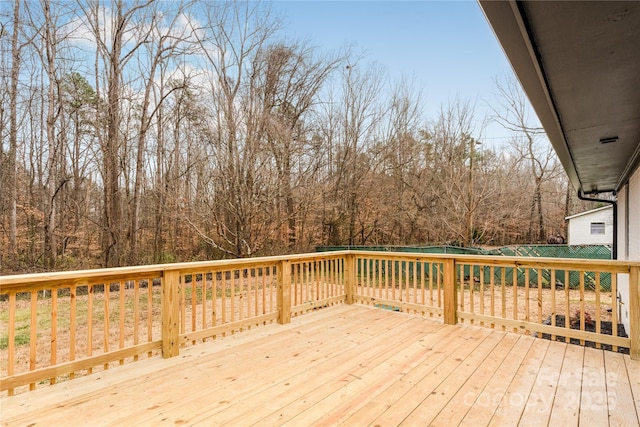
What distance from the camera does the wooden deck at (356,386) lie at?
2.12 m

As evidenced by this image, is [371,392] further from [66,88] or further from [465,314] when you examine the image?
Result: [66,88]

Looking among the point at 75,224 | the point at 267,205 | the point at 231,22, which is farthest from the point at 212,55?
the point at 75,224

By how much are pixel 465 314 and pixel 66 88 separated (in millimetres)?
10527

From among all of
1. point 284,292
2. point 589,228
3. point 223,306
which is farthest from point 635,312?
point 589,228

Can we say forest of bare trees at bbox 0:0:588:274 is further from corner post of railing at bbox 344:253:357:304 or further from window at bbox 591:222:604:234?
window at bbox 591:222:604:234

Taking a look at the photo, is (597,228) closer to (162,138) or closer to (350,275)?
(350,275)

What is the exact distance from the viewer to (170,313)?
10.3 ft

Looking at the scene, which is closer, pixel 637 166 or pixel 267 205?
pixel 637 166

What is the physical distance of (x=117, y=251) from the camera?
8.68 meters

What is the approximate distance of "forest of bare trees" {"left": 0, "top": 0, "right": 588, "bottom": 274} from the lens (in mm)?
8055

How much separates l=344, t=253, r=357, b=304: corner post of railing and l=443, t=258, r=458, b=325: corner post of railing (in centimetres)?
155

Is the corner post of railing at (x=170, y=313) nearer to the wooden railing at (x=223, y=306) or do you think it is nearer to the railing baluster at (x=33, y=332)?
the wooden railing at (x=223, y=306)

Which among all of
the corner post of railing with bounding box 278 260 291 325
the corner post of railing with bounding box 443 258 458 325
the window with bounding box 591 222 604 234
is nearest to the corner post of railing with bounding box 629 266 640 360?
the corner post of railing with bounding box 443 258 458 325

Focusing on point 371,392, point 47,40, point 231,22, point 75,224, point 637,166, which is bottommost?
point 371,392
